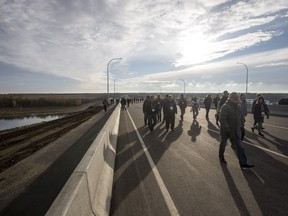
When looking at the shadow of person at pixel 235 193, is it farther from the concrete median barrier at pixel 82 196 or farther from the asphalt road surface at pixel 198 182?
the concrete median barrier at pixel 82 196

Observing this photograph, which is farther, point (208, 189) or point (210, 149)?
point (210, 149)

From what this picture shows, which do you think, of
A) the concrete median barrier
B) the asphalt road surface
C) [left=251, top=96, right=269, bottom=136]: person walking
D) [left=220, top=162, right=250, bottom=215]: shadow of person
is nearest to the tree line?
[left=251, top=96, right=269, bottom=136]: person walking

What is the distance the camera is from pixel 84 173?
4414mm

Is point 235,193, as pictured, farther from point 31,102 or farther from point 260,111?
point 31,102

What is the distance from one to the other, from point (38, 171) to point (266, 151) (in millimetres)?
6872

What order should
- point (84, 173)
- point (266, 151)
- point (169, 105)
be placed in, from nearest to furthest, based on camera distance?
point (84, 173) → point (266, 151) → point (169, 105)

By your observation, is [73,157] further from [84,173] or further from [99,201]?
[84,173]

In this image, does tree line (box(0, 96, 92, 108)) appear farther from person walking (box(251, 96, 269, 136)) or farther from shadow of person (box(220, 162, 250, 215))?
shadow of person (box(220, 162, 250, 215))

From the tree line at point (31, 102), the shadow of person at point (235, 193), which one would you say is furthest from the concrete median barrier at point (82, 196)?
the tree line at point (31, 102)

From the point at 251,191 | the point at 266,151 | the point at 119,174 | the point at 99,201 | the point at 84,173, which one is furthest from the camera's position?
the point at 266,151

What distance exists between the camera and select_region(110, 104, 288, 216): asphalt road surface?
5547 mm

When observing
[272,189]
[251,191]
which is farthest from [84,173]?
[272,189]

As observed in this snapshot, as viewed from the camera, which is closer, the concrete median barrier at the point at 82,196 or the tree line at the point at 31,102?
the concrete median barrier at the point at 82,196

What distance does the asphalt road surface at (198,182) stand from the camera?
5547 mm
